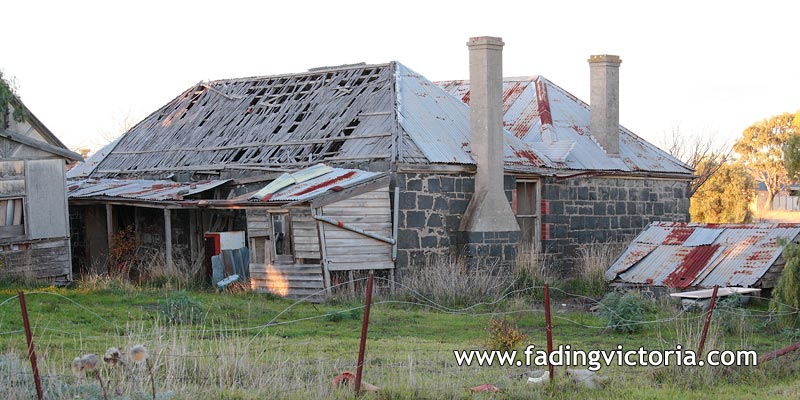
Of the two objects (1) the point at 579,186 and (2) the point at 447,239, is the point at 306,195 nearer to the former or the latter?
(2) the point at 447,239

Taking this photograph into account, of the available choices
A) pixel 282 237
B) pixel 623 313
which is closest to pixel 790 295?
pixel 623 313

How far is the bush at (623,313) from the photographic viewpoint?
567 inches

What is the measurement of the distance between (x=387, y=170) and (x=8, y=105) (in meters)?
7.45

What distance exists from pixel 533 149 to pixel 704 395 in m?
14.1

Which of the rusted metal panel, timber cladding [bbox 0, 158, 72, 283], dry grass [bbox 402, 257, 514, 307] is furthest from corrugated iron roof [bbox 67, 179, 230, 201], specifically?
the rusted metal panel

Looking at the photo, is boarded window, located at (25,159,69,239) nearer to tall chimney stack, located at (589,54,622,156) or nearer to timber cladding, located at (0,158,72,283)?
timber cladding, located at (0,158,72,283)

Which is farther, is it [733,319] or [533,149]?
[533,149]

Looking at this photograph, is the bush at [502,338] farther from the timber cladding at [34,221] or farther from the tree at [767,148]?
the tree at [767,148]

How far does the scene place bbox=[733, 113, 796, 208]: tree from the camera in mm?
50719

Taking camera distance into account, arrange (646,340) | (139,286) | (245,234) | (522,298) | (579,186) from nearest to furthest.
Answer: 1. (646,340)
2. (522,298)
3. (139,286)
4. (245,234)
5. (579,186)

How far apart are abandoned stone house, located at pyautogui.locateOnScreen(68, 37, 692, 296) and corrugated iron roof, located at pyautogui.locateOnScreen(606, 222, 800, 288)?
2603 mm

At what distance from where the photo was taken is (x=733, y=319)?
13992 mm

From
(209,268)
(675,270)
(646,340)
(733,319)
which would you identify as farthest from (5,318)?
(675,270)

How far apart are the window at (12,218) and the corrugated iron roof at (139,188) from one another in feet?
7.56
